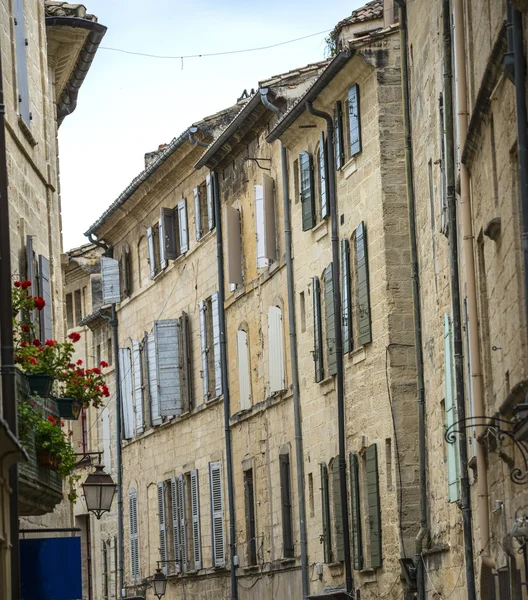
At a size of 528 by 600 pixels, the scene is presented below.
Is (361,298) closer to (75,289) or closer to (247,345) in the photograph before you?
(247,345)

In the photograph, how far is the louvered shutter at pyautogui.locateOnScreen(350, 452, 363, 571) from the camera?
25.8 m

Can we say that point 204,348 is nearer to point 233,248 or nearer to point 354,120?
point 233,248

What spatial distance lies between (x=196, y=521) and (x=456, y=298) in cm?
1684

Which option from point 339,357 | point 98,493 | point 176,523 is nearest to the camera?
point 98,493

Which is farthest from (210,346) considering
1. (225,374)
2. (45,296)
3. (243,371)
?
(45,296)

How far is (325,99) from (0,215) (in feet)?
40.4

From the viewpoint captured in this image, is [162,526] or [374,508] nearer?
[374,508]

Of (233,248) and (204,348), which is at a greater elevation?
(233,248)

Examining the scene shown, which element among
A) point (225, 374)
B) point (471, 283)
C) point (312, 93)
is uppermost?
point (312, 93)

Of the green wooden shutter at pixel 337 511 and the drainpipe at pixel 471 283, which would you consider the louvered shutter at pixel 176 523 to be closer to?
the green wooden shutter at pixel 337 511

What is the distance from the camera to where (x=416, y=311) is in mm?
23234

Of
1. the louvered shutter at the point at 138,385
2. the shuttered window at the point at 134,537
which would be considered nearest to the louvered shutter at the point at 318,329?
the louvered shutter at the point at 138,385

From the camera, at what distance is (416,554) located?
2345 centimetres

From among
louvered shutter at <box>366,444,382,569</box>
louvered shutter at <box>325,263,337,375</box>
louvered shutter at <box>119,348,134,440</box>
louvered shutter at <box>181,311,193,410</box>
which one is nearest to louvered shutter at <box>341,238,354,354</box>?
louvered shutter at <box>325,263,337,375</box>
